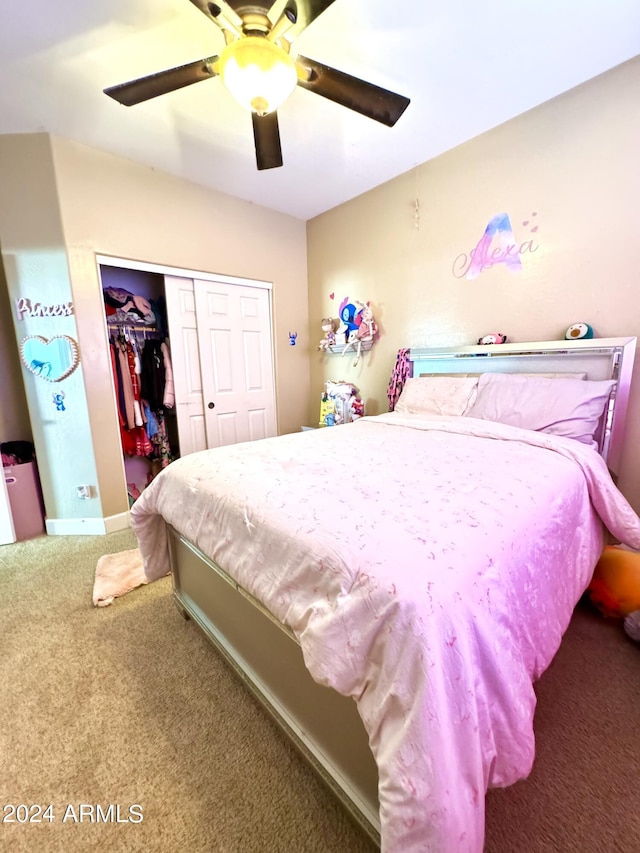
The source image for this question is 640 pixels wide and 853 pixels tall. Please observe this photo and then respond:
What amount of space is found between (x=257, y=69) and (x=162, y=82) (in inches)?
18.9

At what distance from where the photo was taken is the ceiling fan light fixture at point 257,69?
1341mm

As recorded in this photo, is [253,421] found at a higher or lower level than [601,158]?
lower

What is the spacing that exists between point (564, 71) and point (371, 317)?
185 centimetres

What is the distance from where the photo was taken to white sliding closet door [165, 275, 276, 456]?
3.09m

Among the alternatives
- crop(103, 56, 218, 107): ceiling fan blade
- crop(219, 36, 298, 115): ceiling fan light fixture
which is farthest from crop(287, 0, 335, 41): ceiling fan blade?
crop(103, 56, 218, 107): ceiling fan blade

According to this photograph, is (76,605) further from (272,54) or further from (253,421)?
(272,54)

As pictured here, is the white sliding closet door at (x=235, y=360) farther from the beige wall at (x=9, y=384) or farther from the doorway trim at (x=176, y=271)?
the beige wall at (x=9, y=384)

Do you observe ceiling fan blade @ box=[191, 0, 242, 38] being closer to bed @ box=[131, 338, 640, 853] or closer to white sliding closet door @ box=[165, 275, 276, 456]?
bed @ box=[131, 338, 640, 853]

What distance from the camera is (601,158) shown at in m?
1.97

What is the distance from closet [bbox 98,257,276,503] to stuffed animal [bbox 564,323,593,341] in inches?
103

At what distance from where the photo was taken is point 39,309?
2449 mm

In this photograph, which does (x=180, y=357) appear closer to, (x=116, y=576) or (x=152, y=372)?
(x=152, y=372)

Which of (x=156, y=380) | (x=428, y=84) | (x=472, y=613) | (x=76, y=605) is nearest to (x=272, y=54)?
(x=428, y=84)

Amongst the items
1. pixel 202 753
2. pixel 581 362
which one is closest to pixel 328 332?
pixel 581 362
